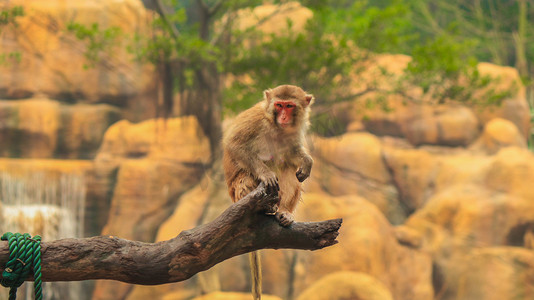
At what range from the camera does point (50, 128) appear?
10258 mm

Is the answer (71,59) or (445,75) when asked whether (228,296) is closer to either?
(71,59)

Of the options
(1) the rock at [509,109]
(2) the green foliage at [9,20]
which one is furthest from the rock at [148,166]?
(1) the rock at [509,109]

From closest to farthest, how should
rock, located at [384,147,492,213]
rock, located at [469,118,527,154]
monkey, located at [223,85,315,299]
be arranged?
monkey, located at [223,85,315,299] → rock, located at [384,147,492,213] → rock, located at [469,118,527,154]

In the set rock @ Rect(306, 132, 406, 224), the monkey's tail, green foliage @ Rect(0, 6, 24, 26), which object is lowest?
rock @ Rect(306, 132, 406, 224)

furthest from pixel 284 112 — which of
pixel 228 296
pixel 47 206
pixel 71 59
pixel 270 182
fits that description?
pixel 71 59

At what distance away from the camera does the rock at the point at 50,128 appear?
995 centimetres

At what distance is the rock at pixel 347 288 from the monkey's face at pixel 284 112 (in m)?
5.63

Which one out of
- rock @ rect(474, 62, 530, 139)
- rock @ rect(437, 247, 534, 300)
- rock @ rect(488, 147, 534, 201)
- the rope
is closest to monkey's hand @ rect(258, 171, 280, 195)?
the rope

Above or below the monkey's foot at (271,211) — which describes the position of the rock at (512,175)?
below

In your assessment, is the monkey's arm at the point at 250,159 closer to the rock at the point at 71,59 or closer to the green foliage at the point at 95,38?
the green foliage at the point at 95,38

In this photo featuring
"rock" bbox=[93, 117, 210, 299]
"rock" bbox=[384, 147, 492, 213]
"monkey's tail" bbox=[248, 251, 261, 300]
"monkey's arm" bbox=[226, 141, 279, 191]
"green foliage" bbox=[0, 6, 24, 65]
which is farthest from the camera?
"rock" bbox=[384, 147, 492, 213]

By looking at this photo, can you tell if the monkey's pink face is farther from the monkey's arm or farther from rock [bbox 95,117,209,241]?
rock [bbox 95,117,209,241]

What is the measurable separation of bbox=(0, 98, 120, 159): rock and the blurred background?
0.09 ft

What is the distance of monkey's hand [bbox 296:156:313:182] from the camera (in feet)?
11.3
